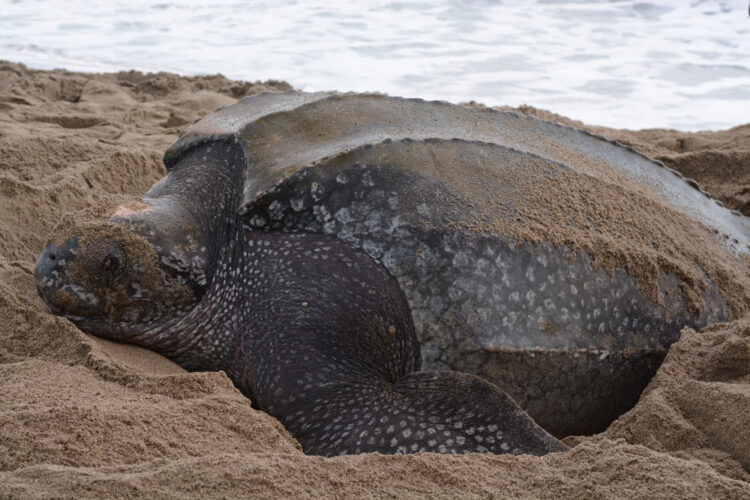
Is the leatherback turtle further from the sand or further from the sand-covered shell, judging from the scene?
the sand

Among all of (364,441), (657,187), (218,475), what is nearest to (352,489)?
(218,475)

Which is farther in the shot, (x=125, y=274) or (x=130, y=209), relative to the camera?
(x=130, y=209)

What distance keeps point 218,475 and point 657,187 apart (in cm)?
183

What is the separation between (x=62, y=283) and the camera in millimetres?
2020

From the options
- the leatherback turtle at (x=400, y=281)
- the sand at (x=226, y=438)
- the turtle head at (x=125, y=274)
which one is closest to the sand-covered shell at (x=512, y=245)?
the leatherback turtle at (x=400, y=281)

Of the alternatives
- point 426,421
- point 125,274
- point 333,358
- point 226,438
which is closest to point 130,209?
point 125,274

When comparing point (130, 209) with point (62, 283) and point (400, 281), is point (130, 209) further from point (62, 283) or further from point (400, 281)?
point (400, 281)

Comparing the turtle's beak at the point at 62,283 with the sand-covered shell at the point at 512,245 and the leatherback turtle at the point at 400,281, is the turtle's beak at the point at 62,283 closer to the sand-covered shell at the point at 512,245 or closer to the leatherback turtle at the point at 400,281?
the leatherback turtle at the point at 400,281

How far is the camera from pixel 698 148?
4.08m

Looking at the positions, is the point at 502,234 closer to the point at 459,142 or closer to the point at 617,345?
the point at 459,142

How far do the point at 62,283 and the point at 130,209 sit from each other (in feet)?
1.02

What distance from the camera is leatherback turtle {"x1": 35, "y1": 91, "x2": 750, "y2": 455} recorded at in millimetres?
1836

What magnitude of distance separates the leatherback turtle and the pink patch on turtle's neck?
1 centimetres

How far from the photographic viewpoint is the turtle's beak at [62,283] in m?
2.02
